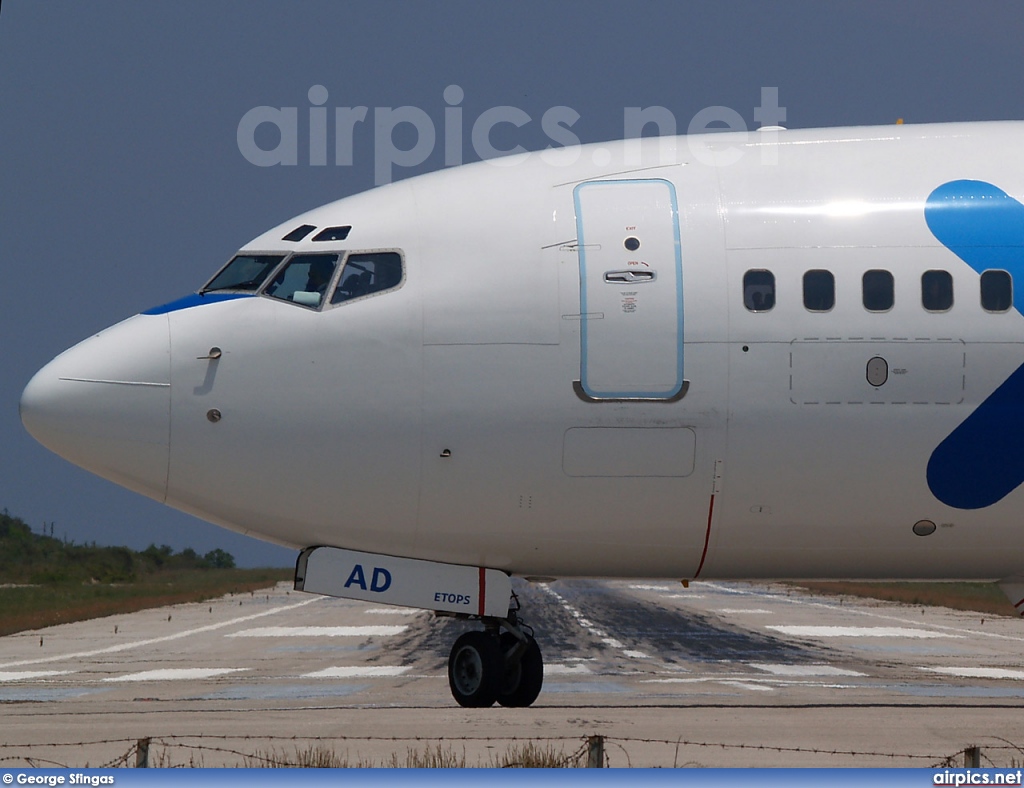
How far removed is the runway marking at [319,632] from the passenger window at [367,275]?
86.5 feet

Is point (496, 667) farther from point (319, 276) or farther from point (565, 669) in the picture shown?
point (565, 669)

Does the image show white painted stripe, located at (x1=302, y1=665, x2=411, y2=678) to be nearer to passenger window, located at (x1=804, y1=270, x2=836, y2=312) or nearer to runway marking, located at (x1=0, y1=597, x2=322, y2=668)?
runway marking, located at (x1=0, y1=597, x2=322, y2=668)

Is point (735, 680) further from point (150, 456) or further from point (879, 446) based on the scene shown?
point (150, 456)

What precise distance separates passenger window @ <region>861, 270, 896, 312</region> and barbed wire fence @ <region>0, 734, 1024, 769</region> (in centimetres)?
488

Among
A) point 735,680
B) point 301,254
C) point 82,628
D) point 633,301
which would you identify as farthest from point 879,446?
point 82,628

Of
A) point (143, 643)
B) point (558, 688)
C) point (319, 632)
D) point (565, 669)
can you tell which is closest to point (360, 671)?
point (565, 669)

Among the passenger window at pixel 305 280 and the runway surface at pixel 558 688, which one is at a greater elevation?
the passenger window at pixel 305 280

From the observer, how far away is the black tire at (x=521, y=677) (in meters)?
16.4


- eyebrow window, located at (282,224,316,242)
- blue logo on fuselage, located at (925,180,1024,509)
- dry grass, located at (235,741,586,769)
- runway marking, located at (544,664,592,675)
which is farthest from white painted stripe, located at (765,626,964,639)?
dry grass, located at (235,741,586,769)

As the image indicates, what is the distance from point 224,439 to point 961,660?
2271 centimetres

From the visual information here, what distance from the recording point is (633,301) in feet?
49.7

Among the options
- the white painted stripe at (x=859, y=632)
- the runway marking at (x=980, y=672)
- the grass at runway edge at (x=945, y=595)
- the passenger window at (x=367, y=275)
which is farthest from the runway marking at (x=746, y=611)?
the passenger window at (x=367, y=275)

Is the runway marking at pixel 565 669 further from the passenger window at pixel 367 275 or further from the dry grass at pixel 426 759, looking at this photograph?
the dry grass at pixel 426 759

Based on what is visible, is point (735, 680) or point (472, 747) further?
point (735, 680)
